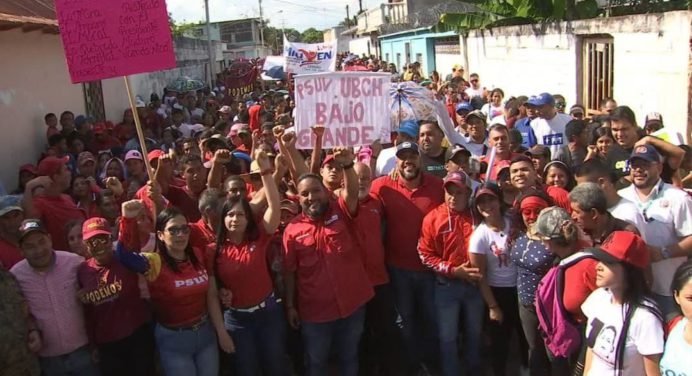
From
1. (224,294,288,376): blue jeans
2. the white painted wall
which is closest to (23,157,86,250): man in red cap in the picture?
(224,294,288,376): blue jeans

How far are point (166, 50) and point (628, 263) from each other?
341cm

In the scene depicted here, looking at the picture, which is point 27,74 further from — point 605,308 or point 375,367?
point 605,308

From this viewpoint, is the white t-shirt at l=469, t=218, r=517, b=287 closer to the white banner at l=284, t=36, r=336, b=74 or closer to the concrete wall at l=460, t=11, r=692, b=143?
the concrete wall at l=460, t=11, r=692, b=143

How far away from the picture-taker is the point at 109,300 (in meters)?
3.80

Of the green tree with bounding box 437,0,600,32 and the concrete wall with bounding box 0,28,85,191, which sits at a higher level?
the green tree with bounding box 437,0,600,32

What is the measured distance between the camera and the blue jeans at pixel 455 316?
13.8 feet

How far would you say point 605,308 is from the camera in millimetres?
3061

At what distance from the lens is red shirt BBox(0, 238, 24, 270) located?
400cm

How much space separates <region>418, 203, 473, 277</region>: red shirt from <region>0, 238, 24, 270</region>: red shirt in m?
2.64

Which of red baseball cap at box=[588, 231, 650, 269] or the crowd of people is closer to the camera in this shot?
red baseball cap at box=[588, 231, 650, 269]

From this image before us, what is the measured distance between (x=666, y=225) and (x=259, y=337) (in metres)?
2.58

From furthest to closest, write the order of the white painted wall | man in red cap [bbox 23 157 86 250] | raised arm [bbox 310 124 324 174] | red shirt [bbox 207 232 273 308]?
the white painted wall < man in red cap [bbox 23 157 86 250] < raised arm [bbox 310 124 324 174] < red shirt [bbox 207 232 273 308]

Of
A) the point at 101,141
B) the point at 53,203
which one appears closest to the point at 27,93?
the point at 101,141

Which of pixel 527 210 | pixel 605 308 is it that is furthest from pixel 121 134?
pixel 605 308
